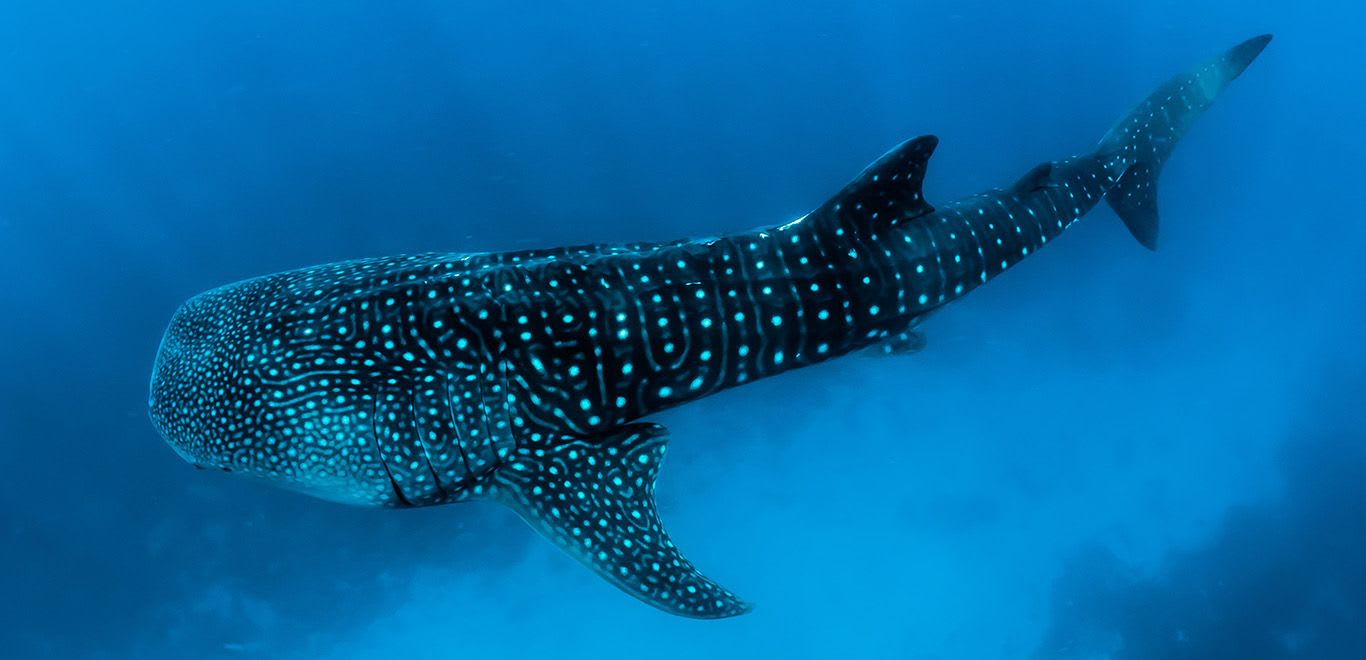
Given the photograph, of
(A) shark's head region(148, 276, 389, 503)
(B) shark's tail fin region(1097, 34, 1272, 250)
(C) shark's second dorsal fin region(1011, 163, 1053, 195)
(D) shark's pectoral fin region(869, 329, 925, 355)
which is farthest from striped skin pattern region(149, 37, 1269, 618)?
(B) shark's tail fin region(1097, 34, 1272, 250)

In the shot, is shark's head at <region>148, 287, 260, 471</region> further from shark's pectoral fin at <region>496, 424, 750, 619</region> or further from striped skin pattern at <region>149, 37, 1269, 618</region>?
shark's pectoral fin at <region>496, 424, 750, 619</region>

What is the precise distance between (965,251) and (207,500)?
27.4 ft


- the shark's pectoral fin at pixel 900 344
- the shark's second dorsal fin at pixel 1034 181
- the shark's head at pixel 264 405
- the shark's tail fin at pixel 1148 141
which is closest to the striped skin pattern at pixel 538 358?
the shark's head at pixel 264 405

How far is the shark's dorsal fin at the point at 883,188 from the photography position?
407 cm

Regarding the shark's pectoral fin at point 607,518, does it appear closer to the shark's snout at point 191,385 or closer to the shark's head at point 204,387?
the shark's head at point 204,387

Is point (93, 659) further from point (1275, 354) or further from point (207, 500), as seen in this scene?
point (1275, 354)

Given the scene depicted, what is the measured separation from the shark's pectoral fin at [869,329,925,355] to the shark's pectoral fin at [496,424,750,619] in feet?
5.21

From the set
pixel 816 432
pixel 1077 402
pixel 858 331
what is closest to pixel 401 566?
pixel 816 432

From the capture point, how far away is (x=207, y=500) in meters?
8.77

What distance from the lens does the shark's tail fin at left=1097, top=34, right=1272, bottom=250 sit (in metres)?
5.79

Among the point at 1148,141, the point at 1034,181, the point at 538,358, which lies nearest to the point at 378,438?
the point at 538,358

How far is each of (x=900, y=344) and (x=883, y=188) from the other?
0.97m

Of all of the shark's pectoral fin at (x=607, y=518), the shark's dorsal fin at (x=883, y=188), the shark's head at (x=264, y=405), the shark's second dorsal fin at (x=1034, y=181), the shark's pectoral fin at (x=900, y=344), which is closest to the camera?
the shark's head at (x=264, y=405)

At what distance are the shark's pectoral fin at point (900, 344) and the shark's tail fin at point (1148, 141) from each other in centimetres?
213
